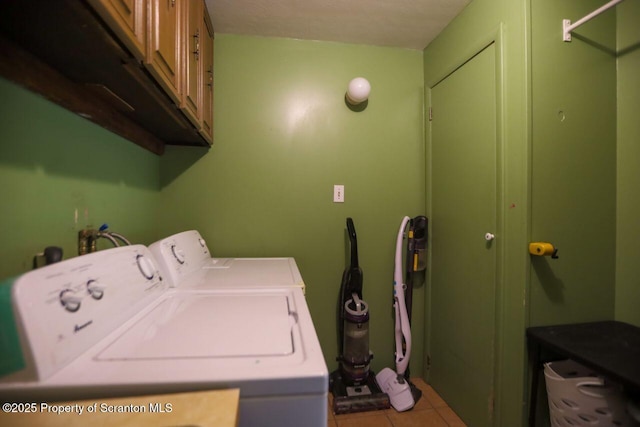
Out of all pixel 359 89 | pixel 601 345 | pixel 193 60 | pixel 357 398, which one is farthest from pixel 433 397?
pixel 193 60

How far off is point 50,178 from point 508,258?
1.87 metres

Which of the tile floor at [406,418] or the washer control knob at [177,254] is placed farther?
the tile floor at [406,418]

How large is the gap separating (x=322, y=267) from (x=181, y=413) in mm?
1426

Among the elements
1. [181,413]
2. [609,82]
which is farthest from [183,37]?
[609,82]

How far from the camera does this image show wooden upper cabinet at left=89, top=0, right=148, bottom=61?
1.89 feet

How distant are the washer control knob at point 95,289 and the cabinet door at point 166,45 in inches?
24.8

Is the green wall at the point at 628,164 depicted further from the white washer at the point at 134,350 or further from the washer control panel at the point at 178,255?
the washer control panel at the point at 178,255

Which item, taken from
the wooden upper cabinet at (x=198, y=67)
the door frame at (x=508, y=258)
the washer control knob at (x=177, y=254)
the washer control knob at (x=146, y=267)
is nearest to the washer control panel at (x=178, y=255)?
the washer control knob at (x=177, y=254)

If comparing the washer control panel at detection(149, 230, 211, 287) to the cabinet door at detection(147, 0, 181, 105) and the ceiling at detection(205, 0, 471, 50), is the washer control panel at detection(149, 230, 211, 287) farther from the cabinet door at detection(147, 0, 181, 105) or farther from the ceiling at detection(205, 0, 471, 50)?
the ceiling at detection(205, 0, 471, 50)

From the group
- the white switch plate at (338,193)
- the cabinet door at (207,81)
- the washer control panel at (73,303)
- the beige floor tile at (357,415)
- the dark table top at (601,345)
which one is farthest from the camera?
the white switch plate at (338,193)

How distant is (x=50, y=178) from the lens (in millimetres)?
857

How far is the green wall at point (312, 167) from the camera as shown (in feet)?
5.75

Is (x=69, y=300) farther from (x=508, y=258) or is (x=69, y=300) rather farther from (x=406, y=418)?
(x=406, y=418)

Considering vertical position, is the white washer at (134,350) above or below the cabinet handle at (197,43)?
below
